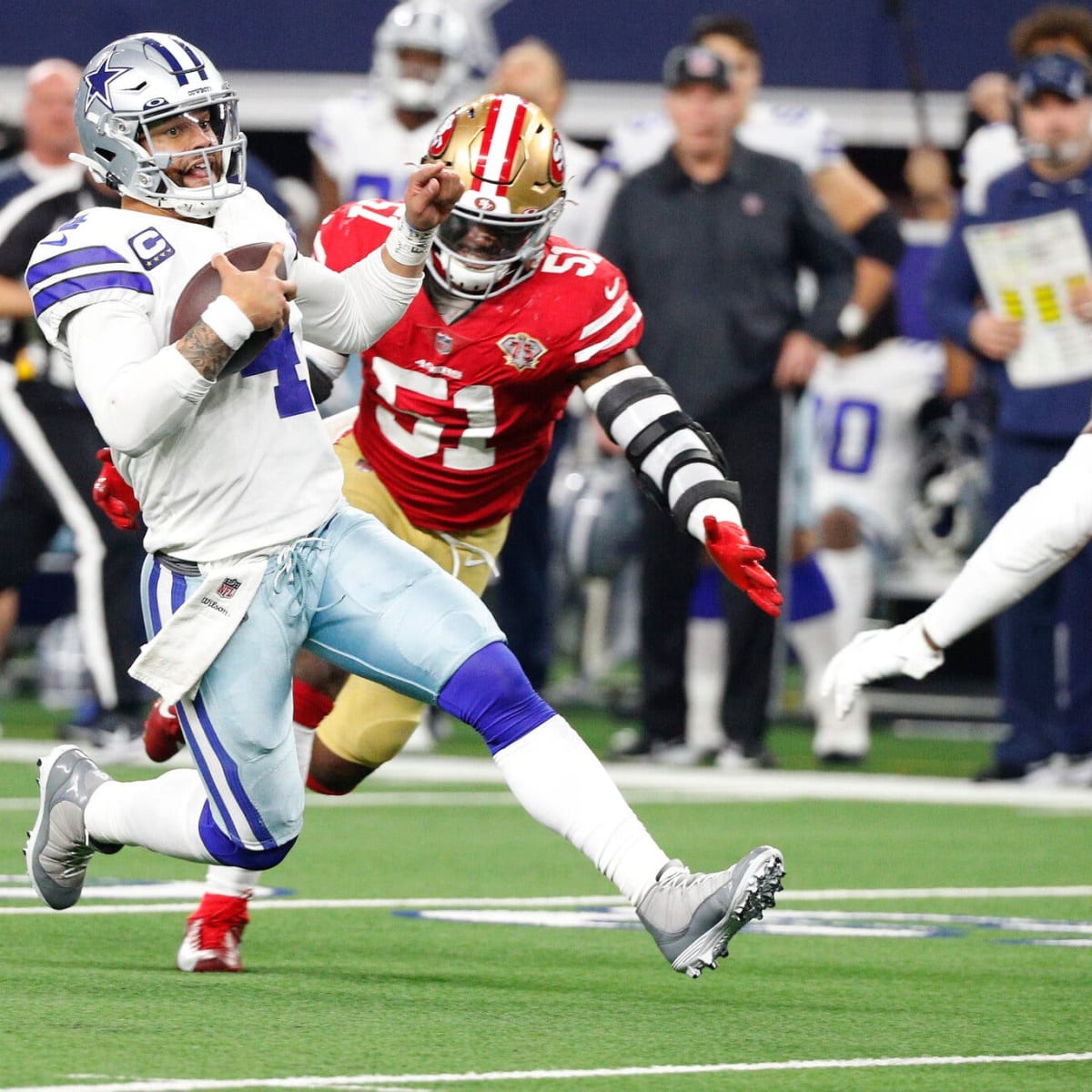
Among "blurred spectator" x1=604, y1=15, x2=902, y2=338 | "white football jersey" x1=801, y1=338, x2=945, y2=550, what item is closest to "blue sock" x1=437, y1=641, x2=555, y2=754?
"blurred spectator" x1=604, y1=15, x2=902, y2=338

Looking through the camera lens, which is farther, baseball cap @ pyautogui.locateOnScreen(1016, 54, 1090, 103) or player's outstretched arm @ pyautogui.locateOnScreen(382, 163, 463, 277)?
baseball cap @ pyautogui.locateOnScreen(1016, 54, 1090, 103)

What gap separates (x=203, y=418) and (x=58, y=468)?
4375 mm

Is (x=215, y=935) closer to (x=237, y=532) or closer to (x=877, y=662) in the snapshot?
(x=237, y=532)

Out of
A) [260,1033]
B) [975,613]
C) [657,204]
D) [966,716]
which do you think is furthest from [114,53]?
[966,716]

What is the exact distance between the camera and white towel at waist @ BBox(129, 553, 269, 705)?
172 inches

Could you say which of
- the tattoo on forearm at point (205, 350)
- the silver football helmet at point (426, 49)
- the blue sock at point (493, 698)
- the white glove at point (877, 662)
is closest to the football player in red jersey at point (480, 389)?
the blue sock at point (493, 698)

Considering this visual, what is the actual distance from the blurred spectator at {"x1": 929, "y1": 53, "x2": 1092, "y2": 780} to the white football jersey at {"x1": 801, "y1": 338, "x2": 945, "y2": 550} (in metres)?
2.25

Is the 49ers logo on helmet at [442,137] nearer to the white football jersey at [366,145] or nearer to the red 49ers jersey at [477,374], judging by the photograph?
the red 49ers jersey at [477,374]

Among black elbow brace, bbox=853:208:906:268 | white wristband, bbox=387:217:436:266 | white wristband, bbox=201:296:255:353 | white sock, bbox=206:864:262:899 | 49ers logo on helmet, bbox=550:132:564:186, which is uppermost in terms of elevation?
49ers logo on helmet, bbox=550:132:564:186

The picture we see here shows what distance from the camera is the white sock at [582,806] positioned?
169 inches

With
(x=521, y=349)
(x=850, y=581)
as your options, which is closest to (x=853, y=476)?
(x=850, y=581)

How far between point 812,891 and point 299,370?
6.81ft

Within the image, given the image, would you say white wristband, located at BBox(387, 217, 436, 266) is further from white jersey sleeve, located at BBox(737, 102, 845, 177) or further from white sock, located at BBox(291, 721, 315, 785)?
white jersey sleeve, located at BBox(737, 102, 845, 177)

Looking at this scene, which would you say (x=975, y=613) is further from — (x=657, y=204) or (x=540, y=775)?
(x=657, y=204)
